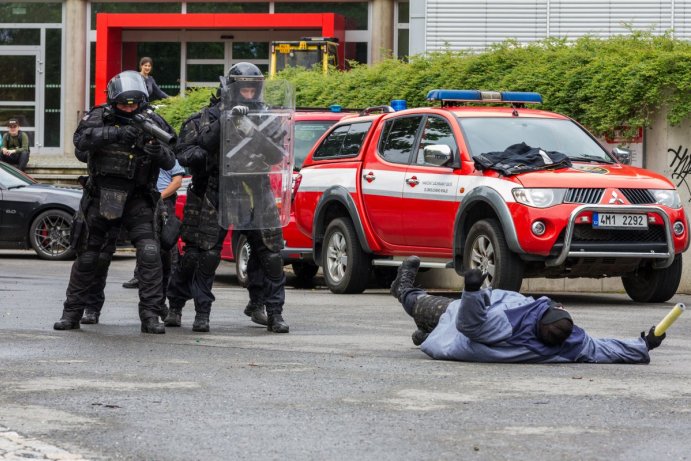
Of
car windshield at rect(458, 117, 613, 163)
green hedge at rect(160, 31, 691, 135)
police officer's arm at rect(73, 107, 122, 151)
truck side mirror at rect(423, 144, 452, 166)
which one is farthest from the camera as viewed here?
green hedge at rect(160, 31, 691, 135)

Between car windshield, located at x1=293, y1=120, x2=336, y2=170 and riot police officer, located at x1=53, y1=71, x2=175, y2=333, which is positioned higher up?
car windshield, located at x1=293, y1=120, x2=336, y2=170

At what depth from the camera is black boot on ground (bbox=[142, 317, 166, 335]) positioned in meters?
10.5

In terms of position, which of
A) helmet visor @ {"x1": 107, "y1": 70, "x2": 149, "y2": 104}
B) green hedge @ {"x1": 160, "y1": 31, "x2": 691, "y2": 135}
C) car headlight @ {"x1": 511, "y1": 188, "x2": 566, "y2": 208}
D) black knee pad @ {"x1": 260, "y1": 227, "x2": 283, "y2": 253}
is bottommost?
black knee pad @ {"x1": 260, "y1": 227, "x2": 283, "y2": 253}

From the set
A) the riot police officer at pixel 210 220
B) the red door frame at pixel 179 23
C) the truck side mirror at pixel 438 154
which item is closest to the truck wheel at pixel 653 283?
the truck side mirror at pixel 438 154

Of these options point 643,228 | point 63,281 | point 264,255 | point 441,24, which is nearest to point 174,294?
point 264,255

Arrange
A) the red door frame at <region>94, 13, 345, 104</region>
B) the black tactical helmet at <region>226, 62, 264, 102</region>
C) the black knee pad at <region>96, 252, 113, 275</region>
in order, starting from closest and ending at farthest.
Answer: the black tactical helmet at <region>226, 62, 264, 102</region>
the black knee pad at <region>96, 252, 113, 275</region>
the red door frame at <region>94, 13, 345, 104</region>

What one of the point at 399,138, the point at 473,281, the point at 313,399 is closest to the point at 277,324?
the point at 473,281

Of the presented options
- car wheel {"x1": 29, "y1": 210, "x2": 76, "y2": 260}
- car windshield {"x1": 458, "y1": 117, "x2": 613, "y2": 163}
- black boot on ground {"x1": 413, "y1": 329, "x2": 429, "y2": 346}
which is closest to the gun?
black boot on ground {"x1": 413, "y1": 329, "x2": 429, "y2": 346}

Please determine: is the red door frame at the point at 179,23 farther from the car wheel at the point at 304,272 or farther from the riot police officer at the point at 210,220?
the riot police officer at the point at 210,220

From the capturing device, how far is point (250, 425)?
645 centimetres

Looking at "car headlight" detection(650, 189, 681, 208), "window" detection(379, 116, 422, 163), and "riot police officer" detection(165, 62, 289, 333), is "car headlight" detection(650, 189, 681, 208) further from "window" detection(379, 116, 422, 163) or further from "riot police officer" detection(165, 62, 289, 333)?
"riot police officer" detection(165, 62, 289, 333)

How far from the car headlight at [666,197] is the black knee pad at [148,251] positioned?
460 centimetres

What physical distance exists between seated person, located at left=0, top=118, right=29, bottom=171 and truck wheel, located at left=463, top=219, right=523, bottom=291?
1579 cm

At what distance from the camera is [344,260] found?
1558cm
